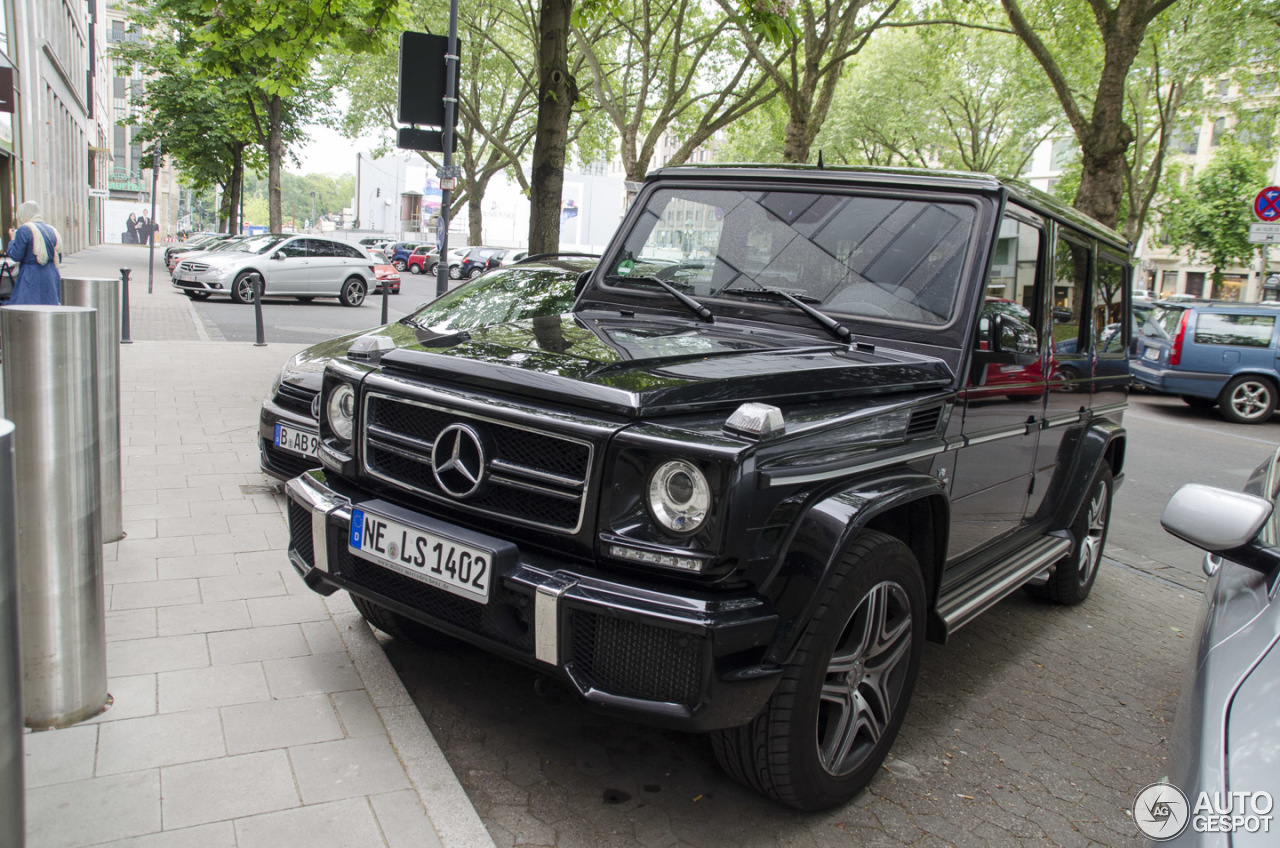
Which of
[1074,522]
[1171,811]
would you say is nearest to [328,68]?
[1074,522]

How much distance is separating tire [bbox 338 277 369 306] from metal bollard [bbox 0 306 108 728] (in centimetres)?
2018

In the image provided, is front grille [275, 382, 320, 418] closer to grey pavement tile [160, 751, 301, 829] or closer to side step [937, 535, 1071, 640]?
grey pavement tile [160, 751, 301, 829]

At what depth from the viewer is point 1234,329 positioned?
46.9 ft

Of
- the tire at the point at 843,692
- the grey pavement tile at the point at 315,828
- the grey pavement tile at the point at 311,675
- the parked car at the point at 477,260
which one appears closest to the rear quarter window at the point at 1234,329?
the tire at the point at 843,692

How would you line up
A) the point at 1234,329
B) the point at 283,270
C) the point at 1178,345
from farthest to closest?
the point at 283,270 → the point at 1178,345 → the point at 1234,329

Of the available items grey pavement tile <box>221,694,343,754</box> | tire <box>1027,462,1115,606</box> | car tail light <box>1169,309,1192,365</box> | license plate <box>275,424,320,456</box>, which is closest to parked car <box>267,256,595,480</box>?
license plate <box>275,424,320,456</box>

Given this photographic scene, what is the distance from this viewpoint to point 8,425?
181 centimetres

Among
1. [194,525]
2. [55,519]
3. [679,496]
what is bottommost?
[194,525]

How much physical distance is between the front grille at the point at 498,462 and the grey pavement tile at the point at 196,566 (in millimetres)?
1833

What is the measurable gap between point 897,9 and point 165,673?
77.4 feet

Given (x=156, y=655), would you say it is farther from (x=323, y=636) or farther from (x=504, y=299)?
(x=504, y=299)

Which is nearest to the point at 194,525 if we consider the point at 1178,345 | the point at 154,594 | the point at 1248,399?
the point at 154,594

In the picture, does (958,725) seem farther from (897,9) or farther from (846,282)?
(897,9)

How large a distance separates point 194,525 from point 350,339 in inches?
67.6
